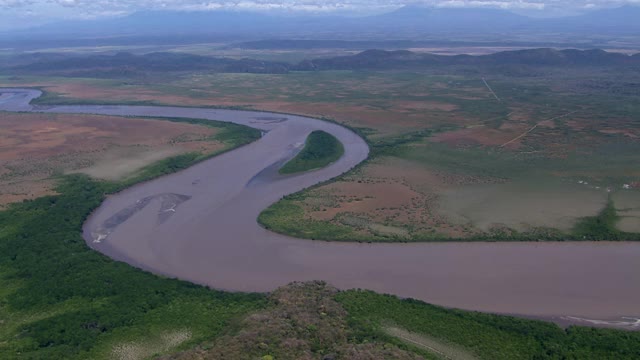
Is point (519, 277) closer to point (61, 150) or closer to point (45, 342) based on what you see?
point (45, 342)

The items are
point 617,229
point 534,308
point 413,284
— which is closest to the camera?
point 534,308

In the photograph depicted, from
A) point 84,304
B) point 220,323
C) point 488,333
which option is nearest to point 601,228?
point 488,333

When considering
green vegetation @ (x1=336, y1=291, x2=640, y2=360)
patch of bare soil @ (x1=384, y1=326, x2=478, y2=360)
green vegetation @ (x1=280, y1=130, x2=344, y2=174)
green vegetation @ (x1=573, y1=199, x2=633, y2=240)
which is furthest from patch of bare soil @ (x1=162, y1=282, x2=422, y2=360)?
green vegetation @ (x1=280, y1=130, x2=344, y2=174)

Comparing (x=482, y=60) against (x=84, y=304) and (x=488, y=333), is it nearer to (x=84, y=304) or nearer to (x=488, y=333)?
(x=488, y=333)

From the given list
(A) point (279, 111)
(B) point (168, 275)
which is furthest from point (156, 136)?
(B) point (168, 275)

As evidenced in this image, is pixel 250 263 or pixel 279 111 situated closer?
pixel 250 263

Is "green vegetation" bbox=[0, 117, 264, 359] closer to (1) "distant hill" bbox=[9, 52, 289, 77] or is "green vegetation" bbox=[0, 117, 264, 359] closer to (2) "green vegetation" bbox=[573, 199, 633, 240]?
(2) "green vegetation" bbox=[573, 199, 633, 240]

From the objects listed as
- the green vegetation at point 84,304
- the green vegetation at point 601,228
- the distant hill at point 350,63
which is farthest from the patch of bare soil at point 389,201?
the distant hill at point 350,63
